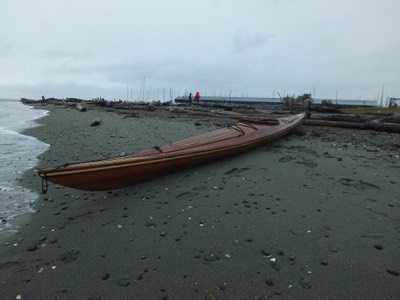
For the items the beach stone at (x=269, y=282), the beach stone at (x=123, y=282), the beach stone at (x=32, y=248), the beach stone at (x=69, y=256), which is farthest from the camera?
the beach stone at (x=32, y=248)

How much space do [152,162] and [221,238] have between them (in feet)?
6.38

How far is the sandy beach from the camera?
238 cm

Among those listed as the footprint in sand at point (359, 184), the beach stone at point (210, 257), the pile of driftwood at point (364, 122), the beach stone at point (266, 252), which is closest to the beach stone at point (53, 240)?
the beach stone at point (210, 257)

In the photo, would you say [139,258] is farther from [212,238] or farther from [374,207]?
[374,207]

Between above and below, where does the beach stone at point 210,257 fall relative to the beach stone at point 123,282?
above

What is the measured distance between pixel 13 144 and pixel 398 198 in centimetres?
1045

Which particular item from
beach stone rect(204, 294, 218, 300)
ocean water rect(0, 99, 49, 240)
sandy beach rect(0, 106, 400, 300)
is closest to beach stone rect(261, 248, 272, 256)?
sandy beach rect(0, 106, 400, 300)

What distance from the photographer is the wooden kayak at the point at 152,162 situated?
3687mm

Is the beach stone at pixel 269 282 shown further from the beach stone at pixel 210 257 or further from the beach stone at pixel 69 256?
the beach stone at pixel 69 256

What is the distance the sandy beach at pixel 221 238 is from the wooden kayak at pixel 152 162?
0.74 ft

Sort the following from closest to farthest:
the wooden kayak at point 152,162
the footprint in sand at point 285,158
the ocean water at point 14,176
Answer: the wooden kayak at point 152,162 < the ocean water at point 14,176 < the footprint in sand at point 285,158

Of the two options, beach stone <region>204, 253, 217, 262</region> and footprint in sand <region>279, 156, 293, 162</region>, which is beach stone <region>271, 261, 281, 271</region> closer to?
beach stone <region>204, 253, 217, 262</region>

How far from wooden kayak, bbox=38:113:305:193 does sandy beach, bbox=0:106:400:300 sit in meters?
0.23

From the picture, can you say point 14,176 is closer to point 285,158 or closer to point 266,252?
point 266,252
